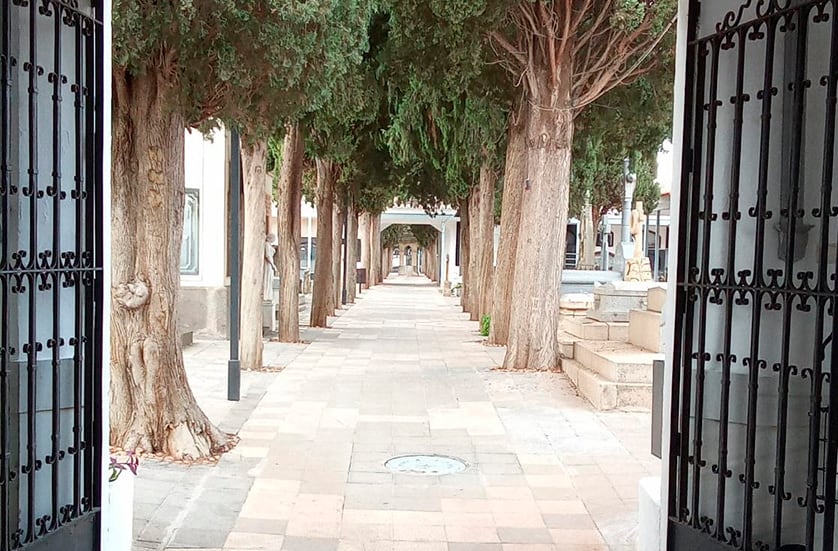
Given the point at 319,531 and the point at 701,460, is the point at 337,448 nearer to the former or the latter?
the point at 319,531

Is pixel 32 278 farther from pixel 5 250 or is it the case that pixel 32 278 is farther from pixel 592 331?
pixel 592 331

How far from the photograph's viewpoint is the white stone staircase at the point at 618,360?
29.2 ft

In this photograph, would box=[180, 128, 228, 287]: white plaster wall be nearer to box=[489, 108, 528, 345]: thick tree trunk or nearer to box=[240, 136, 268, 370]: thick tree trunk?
box=[240, 136, 268, 370]: thick tree trunk

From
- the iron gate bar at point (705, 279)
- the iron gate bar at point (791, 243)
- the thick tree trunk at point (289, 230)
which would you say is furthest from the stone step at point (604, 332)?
the iron gate bar at point (791, 243)

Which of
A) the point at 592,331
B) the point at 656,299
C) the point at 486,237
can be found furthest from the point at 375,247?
the point at 656,299

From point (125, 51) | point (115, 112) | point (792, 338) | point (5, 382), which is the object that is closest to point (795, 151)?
point (792, 338)

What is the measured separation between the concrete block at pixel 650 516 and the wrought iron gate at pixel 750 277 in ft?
0.77

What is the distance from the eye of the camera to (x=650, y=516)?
4.36 m

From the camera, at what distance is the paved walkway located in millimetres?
4984

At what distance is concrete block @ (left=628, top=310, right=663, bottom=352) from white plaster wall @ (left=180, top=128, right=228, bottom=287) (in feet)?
26.3

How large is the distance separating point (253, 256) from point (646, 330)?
5.57 metres

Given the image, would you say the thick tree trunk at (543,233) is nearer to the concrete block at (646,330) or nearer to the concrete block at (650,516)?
the concrete block at (646,330)

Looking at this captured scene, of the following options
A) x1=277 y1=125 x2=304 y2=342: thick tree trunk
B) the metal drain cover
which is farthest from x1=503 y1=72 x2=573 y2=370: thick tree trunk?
the metal drain cover

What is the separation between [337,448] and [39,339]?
369 cm
